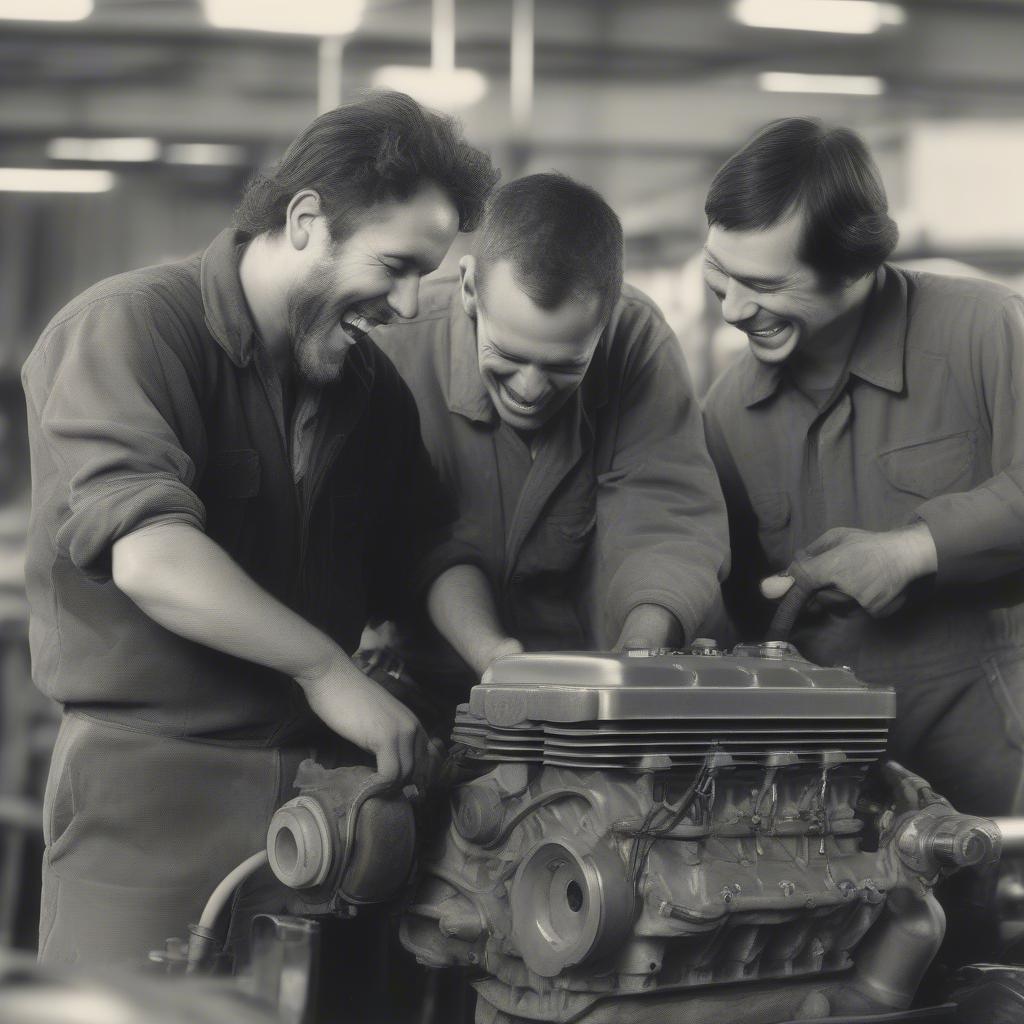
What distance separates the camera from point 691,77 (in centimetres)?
606

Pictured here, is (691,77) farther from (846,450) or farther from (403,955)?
(403,955)

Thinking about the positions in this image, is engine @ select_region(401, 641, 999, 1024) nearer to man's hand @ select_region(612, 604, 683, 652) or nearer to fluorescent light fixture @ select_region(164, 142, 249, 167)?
man's hand @ select_region(612, 604, 683, 652)

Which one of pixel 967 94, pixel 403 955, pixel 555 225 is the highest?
pixel 967 94

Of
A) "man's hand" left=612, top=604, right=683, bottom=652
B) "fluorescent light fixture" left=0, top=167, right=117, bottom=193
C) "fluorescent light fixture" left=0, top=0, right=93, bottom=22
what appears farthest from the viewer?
"fluorescent light fixture" left=0, top=0, right=93, bottom=22

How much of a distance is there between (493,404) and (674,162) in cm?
372

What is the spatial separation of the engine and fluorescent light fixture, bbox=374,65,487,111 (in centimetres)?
430

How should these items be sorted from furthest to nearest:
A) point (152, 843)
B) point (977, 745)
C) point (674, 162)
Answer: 1. point (674, 162)
2. point (977, 745)
3. point (152, 843)

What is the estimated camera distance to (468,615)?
2365 mm

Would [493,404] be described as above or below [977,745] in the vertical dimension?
above

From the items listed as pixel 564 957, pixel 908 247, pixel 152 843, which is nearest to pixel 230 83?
pixel 908 247

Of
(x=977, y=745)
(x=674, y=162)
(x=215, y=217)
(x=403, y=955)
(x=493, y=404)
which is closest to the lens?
(x=403, y=955)

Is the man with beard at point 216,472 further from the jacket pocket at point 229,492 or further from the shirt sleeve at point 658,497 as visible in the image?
the shirt sleeve at point 658,497

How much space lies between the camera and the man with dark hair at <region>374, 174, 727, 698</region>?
2.28 meters

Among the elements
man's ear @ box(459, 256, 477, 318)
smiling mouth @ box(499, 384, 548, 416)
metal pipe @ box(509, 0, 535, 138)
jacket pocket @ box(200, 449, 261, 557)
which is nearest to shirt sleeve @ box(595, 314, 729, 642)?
smiling mouth @ box(499, 384, 548, 416)
